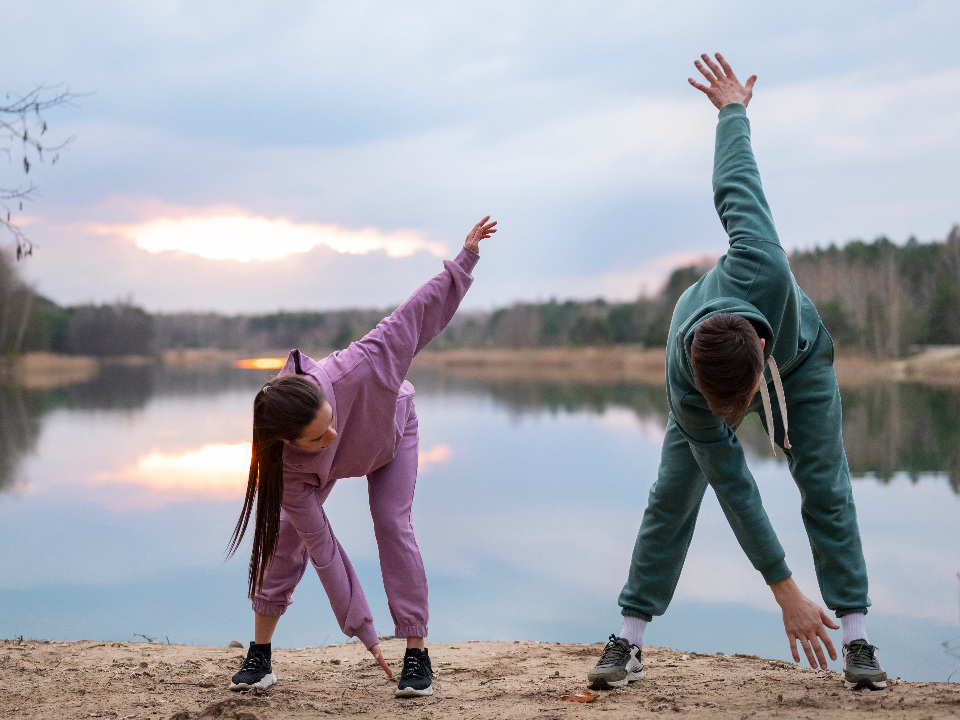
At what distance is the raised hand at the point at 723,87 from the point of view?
8.21ft

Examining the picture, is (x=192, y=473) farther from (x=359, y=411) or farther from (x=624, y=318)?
(x=624, y=318)

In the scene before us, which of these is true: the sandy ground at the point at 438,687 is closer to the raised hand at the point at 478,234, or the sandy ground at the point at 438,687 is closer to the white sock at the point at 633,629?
the white sock at the point at 633,629

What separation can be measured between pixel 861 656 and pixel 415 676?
1426 mm

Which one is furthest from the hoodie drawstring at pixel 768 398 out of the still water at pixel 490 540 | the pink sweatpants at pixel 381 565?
the still water at pixel 490 540

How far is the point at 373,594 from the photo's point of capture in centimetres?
482

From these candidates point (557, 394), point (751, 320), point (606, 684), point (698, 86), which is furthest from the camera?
point (557, 394)

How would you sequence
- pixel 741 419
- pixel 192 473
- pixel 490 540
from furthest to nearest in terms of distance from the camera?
pixel 192 473, pixel 490 540, pixel 741 419

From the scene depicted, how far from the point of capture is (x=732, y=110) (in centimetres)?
247

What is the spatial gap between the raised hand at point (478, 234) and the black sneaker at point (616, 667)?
145cm

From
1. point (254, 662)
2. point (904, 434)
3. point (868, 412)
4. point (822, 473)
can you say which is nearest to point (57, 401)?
point (868, 412)

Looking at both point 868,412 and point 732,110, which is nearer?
point 732,110

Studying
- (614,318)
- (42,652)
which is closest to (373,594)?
(42,652)

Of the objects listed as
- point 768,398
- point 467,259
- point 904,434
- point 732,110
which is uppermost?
point 732,110

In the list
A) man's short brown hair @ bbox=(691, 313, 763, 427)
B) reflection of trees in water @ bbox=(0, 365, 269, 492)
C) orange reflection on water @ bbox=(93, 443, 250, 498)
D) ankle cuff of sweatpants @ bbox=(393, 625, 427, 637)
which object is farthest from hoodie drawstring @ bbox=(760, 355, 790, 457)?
reflection of trees in water @ bbox=(0, 365, 269, 492)
